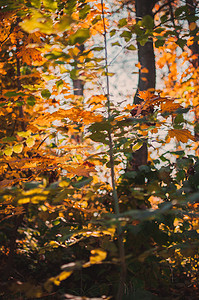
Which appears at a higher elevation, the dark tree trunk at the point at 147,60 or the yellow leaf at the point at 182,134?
the dark tree trunk at the point at 147,60

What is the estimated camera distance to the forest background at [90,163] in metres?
0.82

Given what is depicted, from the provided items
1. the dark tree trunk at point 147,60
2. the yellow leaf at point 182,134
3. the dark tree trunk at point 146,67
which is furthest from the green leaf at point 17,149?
the dark tree trunk at point 147,60

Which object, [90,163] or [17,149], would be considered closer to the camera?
[17,149]

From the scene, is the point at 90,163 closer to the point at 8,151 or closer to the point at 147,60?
the point at 8,151

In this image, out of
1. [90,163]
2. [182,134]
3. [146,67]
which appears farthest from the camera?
[146,67]

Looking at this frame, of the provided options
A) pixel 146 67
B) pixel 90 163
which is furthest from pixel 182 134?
pixel 146 67

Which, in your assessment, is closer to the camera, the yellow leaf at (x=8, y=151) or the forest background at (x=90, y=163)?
the forest background at (x=90, y=163)

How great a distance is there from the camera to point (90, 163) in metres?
1.63

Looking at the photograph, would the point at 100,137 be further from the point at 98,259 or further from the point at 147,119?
the point at 98,259

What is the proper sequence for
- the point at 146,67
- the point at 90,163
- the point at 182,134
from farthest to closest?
the point at 146,67
the point at 90,163
the point at 182,134

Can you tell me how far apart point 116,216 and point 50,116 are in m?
0.72

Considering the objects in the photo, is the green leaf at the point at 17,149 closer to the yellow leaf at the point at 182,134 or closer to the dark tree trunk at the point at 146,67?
the yellow leaf at the point at 182,134

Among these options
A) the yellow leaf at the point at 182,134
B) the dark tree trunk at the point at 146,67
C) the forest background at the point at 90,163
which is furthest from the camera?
the dark tree trunk at the point at 146,67

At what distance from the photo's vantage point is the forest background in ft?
2.68
